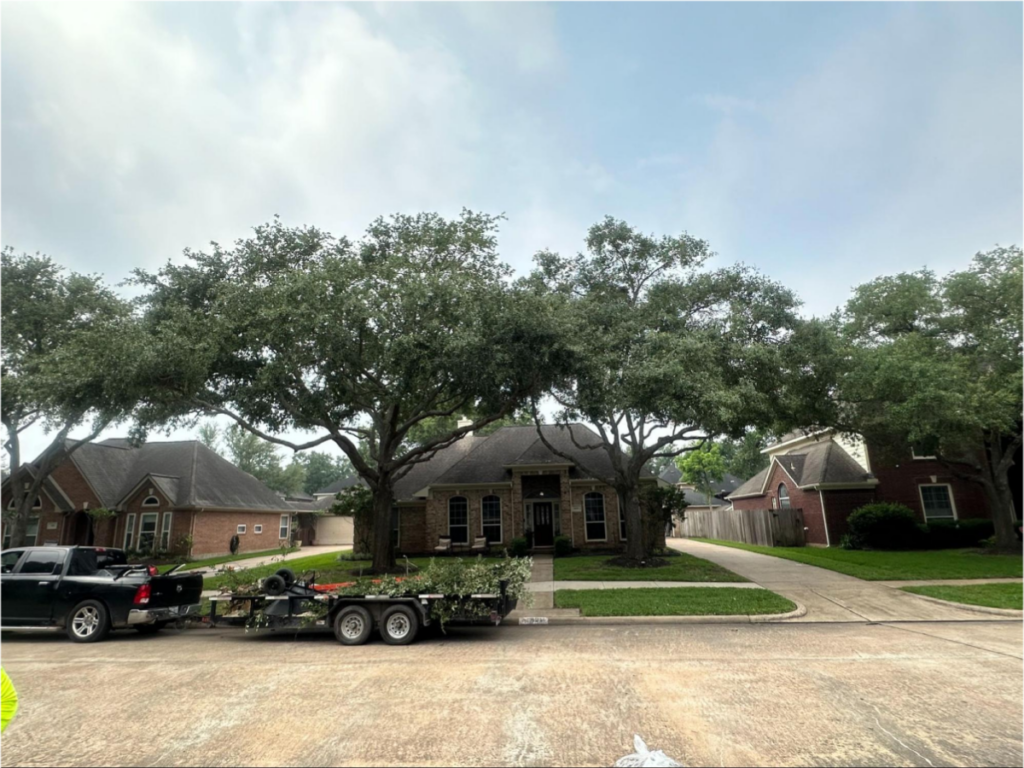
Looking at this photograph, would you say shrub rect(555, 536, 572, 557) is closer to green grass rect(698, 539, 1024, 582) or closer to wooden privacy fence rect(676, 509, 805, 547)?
wooden privacy fence rect(676, 509, 805, 547)

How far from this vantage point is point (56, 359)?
50.9ft

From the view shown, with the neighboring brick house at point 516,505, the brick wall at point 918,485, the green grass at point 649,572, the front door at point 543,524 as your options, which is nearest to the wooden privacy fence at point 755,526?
the brick wall at point 918,485

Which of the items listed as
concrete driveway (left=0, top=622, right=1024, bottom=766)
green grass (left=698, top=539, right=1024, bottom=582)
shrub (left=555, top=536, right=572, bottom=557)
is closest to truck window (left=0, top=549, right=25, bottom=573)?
concrete driveway (left=0, top=622, right=1024, bottom=766)

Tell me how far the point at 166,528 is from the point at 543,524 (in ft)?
59.0

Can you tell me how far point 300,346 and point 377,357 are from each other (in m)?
1.93

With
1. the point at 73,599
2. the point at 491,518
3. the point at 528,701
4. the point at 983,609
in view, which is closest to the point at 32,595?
the point at 73,599

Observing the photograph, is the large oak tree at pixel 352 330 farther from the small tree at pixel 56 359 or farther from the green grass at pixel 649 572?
the green grass at pixel 649 572

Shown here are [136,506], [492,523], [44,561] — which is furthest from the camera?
[136,506]

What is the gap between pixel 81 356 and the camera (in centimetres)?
1495

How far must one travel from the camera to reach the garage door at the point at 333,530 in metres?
44.6

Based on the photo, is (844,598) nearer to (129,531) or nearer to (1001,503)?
(1001,503)

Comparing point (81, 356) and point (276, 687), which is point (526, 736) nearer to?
point (276, 687)

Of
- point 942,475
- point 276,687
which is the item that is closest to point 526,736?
point 276,687

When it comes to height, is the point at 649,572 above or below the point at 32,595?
below
